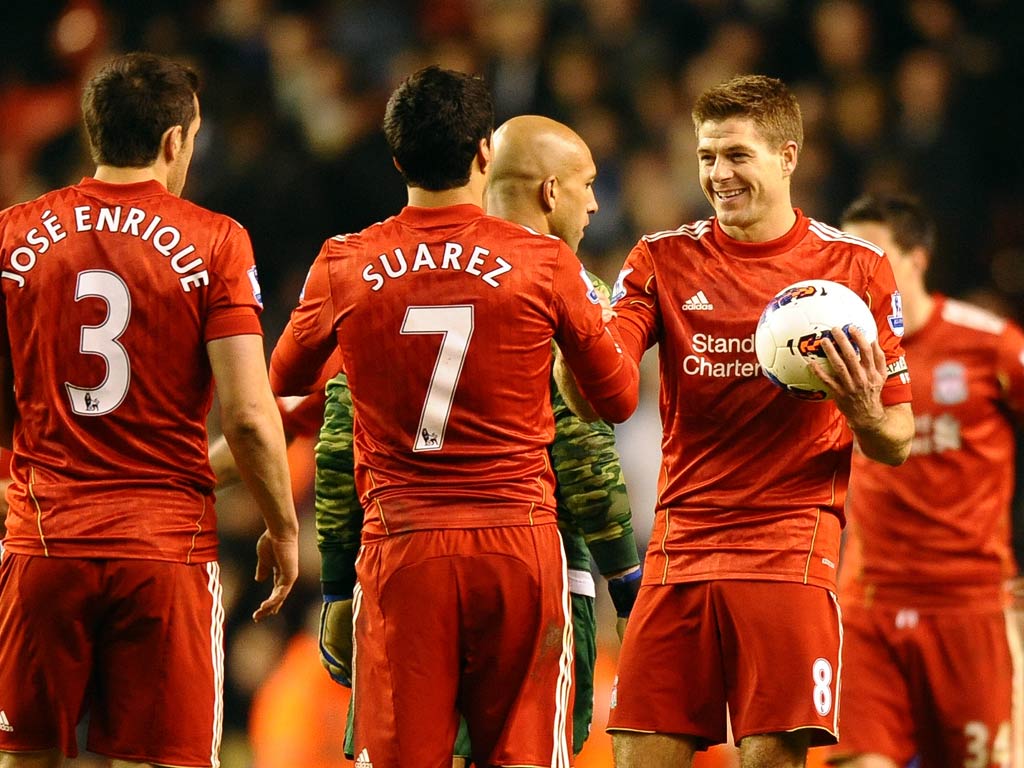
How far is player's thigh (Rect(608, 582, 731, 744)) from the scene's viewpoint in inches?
161

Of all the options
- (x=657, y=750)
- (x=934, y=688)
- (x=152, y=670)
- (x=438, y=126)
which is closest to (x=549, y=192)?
(x=438, y=126)

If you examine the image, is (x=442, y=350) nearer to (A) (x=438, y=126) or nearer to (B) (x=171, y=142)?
(A) (x=438, y=126)

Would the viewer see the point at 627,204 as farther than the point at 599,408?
Yes

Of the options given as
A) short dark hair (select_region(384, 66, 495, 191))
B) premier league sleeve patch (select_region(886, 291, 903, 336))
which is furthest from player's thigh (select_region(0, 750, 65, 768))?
premier league sleeve patch (select_region(886, 291, 903, 336))

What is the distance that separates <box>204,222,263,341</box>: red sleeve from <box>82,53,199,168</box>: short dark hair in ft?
1.09

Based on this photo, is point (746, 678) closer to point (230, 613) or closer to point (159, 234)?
point (159, 234)

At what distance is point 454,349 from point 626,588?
1.18m

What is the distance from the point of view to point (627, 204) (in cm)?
920

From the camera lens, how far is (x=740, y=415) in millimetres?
4148

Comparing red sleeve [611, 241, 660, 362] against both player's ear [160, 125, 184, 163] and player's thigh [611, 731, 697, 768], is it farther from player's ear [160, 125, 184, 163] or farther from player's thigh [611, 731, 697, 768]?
player's ear [160, 125, 184, 163]

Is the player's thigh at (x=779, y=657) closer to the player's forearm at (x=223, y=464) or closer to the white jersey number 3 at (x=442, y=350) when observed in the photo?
the white jersey number 3 at (x=442, y=350)

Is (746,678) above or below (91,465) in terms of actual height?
below

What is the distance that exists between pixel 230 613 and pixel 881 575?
3471 millimetres

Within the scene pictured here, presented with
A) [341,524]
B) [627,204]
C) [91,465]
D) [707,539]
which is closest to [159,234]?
[91,465]
